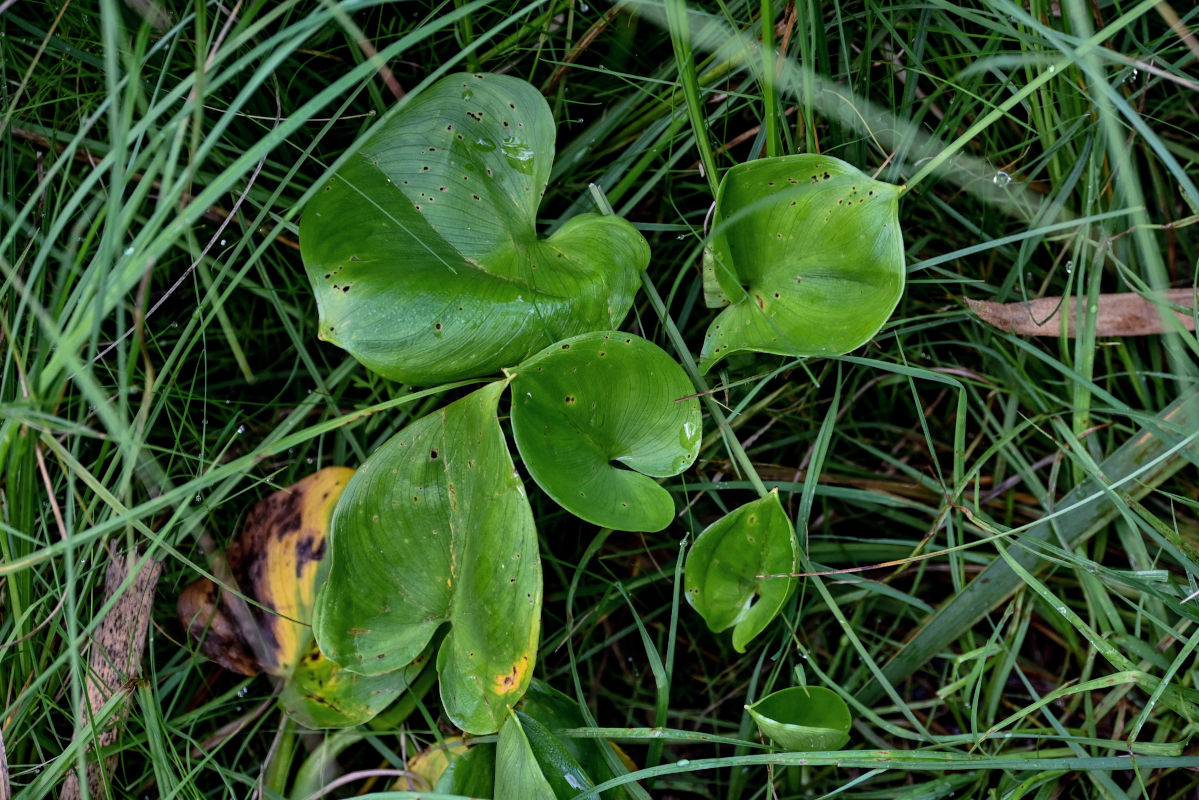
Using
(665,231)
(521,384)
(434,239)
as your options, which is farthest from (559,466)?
(665,231)

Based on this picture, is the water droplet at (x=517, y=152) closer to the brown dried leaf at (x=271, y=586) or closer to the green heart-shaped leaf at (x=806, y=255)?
the green heart-shaped leaf at (x=806, y=255)

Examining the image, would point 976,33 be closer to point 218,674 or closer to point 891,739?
point 891,739

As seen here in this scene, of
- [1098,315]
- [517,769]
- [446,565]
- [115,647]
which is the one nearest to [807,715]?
[517,769]

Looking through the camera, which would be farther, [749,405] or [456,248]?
[749,405]

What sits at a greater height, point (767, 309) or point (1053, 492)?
point (767, 309)

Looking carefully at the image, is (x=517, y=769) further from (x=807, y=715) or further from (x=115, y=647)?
(x=115, y=647)
